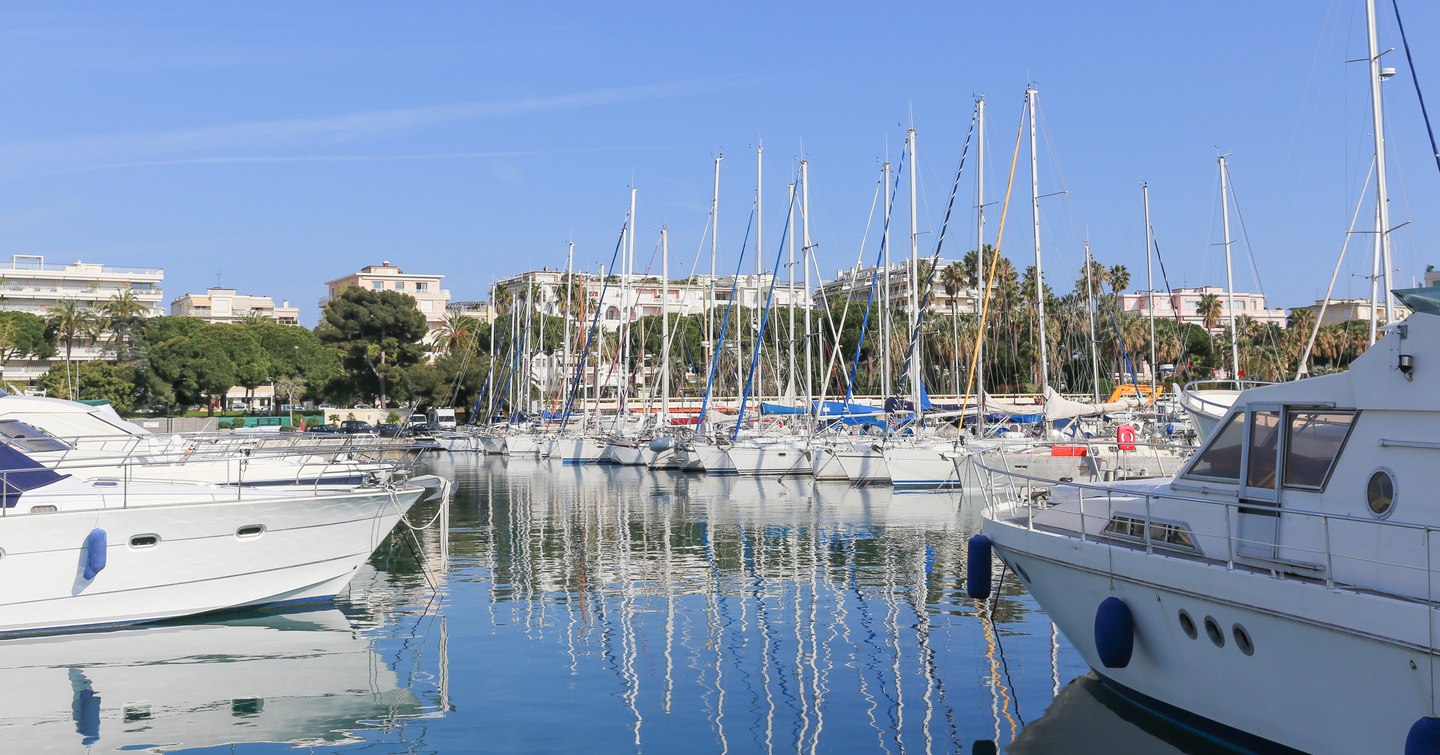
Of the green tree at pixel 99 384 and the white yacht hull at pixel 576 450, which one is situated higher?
the green tree at pixel 99 384

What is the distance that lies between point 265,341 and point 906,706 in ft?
309

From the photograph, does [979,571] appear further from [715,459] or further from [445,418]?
[445,418]

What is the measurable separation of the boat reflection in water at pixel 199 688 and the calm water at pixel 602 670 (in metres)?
0.04

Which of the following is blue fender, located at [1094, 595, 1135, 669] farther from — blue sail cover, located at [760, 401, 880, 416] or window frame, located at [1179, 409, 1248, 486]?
blue sail cover, located at [760, 401, 880, 416]

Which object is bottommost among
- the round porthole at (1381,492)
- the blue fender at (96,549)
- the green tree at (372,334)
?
the blue fender at (96,549)

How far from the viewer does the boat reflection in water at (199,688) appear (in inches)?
494

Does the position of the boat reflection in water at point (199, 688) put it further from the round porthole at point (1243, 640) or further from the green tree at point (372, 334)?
the green tree at point (372, 334)

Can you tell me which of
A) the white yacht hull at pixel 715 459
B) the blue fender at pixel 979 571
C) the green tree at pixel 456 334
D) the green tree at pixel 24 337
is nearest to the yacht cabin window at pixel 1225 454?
the blue fender at pixel 979 571

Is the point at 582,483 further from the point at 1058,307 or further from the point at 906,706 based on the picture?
the point at 1058,307

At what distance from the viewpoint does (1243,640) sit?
34.2 ft

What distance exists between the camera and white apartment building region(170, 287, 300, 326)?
506 feet

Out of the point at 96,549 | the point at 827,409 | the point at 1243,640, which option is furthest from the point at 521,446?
the point at 1243,640

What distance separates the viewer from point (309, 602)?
18609 millimetres

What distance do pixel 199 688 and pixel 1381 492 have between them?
12.7 m
